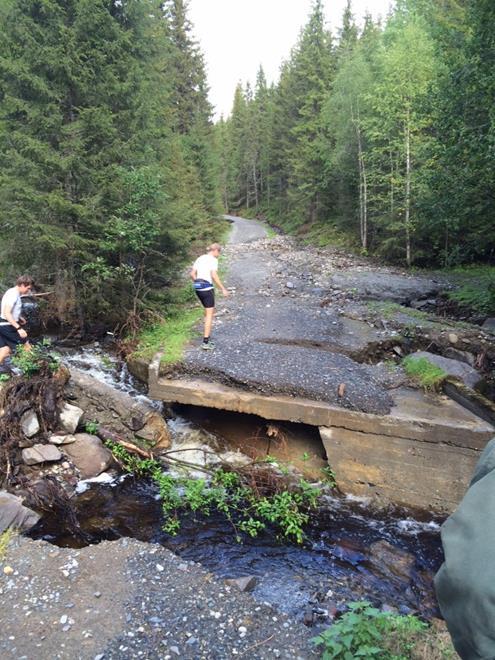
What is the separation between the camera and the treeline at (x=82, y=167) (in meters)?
10.4

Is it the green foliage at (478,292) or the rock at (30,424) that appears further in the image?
the green foliage at (478,292)

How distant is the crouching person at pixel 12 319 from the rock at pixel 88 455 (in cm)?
239

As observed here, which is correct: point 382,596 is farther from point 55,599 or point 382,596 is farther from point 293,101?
point 293,101

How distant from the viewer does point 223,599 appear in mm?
4699

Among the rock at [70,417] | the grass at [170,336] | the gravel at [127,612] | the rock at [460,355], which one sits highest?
the grass at [170,336]

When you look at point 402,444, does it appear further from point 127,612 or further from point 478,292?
point 478,292

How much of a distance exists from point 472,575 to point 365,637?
123 inches

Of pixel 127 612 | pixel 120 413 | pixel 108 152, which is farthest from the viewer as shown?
pixel 108 152

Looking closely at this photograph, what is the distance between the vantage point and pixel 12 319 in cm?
865

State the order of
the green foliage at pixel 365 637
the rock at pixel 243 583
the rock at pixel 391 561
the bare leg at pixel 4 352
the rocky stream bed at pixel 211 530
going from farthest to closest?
the bare leg at pixel 4 352
the rock at pixel 391 561
the rock at pixel 243 583
the rocky stream bed at pixel 211 530
the green foliage at pixel 365 637

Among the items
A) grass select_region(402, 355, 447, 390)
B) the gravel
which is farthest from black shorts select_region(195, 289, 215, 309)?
the gravel

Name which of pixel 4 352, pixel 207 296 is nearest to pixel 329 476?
pixel 207 296

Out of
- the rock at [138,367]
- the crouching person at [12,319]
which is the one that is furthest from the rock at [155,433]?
the crouching person at [12,319]

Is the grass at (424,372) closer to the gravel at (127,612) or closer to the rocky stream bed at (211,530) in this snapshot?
the rocky stream bed at (211,530)
